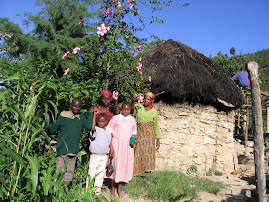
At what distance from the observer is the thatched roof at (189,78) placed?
222 inches

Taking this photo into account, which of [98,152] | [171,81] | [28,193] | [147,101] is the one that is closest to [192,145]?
[171,81]

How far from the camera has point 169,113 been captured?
19.5ft

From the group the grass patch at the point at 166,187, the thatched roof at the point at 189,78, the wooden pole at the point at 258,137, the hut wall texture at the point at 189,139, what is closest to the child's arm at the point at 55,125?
the grass patch at the point at 166,187

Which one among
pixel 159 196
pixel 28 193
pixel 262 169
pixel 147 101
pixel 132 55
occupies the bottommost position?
pixel 159 196

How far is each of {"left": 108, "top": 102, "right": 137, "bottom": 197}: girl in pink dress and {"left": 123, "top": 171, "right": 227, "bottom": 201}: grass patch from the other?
1.19ft

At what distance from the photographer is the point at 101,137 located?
3434 mm

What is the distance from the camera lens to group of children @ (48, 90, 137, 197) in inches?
115

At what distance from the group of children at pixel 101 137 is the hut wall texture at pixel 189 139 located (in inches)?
86.8

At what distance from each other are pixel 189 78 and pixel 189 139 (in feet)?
4.81

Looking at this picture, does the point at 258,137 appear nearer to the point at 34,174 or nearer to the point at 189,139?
the point at 34,174

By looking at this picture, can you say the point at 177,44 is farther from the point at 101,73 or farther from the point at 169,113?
the point at 101,73

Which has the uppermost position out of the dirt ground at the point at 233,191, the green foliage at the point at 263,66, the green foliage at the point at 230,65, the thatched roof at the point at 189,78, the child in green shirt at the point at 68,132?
the green foliage at the point at 263,66

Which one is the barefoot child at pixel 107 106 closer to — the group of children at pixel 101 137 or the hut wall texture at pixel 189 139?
the group of children at pixel 101 137

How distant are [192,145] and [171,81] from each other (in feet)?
5.40
